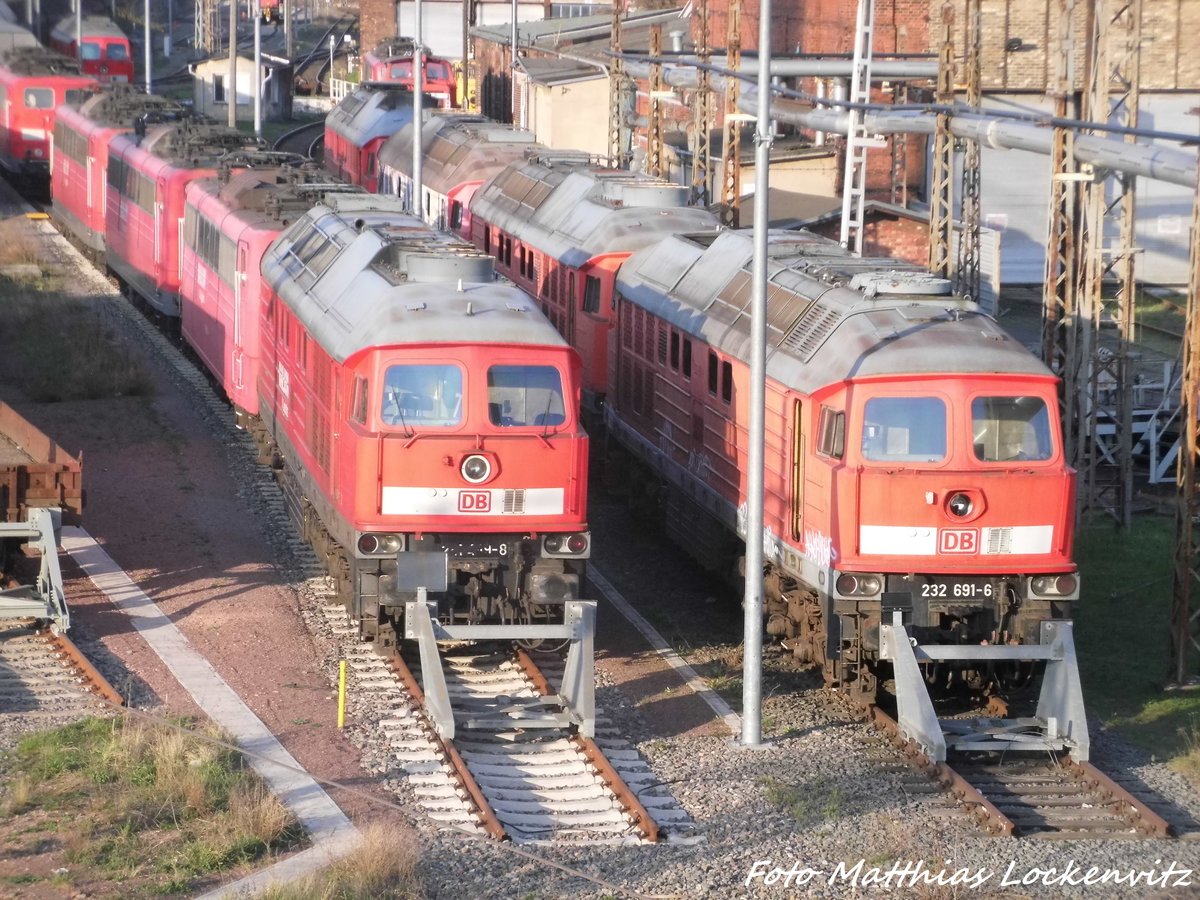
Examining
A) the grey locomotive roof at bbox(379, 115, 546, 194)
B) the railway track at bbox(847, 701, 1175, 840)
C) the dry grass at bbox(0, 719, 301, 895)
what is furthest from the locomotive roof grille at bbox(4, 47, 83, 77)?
the railway track at bbox(847, 701, 1175, 840)

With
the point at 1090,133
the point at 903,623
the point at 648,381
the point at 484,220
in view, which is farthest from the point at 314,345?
the point at 484,220

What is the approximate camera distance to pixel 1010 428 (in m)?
15.9

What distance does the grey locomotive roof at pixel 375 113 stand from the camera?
139 feet

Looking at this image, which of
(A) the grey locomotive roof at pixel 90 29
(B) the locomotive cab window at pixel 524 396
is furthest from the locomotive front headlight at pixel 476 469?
(A) the grey locomotive roof at pixel 90 29

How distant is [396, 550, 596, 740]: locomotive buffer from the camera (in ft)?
51.4

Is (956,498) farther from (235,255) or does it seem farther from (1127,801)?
(235,255)

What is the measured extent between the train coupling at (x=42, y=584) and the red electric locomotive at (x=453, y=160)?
1442cm

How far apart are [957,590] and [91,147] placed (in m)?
26.5

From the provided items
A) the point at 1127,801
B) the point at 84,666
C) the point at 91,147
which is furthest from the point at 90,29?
the point at 1127,801

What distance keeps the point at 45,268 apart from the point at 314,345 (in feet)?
70.5

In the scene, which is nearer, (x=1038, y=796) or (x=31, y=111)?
(x=1038, y=796)

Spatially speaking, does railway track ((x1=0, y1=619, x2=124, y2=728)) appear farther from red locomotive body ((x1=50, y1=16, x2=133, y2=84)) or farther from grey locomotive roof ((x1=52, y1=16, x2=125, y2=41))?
grey locomotive roof ((x1=52, y1=16, x2=125, y2=41))

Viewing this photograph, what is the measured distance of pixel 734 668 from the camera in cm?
1808

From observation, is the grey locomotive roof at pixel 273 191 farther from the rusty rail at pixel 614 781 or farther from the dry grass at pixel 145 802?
the dry grass at pixel 145 802
